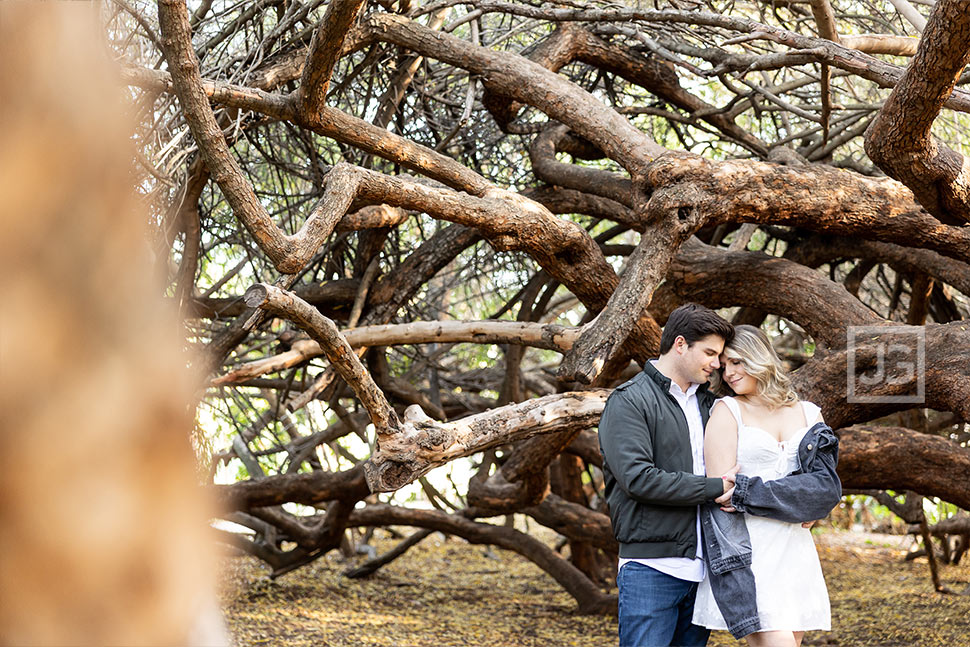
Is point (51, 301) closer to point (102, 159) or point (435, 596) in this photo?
point (102, 159)

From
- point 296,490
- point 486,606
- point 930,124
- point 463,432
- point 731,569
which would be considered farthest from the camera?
point 486,606

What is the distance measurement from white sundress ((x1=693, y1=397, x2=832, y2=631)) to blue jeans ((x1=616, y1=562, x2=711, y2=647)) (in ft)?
0.26

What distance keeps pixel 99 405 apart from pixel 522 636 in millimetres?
5850

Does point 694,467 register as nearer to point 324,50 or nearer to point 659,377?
point 659,377

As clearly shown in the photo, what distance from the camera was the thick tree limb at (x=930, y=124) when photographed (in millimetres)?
2768

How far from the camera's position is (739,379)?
3014 mm

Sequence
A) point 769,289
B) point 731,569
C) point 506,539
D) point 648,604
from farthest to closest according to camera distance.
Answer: point 506,539 < point 769,289 < point 648,604 < point 731,569

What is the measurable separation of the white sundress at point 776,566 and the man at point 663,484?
94mm

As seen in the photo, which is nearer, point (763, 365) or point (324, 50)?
point (763, 365)

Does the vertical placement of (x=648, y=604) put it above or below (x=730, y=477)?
below

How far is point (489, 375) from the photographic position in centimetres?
772

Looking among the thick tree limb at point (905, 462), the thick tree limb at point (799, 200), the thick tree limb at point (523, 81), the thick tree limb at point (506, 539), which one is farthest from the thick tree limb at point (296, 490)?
the thick tree limb at point (905, 462)

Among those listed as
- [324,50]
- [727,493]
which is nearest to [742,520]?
[727,493]

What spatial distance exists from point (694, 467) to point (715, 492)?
0.74ft
